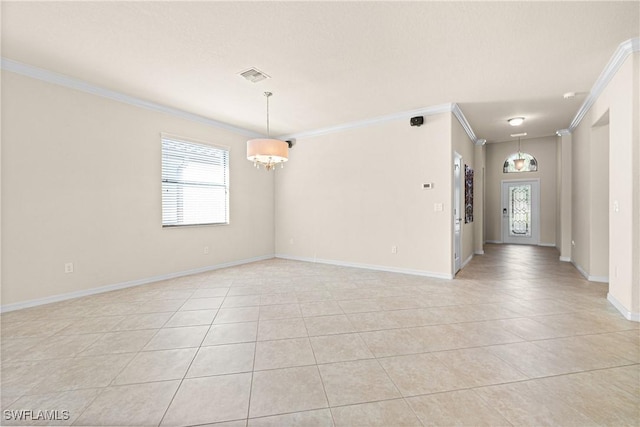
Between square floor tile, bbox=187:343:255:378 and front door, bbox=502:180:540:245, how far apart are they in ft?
30.4

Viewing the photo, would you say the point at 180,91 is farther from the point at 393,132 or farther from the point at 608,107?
the point at 608,107

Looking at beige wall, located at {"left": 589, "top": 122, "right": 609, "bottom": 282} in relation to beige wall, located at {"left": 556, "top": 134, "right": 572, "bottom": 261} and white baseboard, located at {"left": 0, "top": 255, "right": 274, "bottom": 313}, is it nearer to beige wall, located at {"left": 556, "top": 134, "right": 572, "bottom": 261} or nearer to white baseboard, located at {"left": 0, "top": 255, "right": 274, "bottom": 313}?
beige wall, located at {"left": 556, "top": 134, "right": 572, "bottom": 261}

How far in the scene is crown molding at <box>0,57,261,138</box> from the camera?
320 cm

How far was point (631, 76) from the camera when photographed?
2.86m

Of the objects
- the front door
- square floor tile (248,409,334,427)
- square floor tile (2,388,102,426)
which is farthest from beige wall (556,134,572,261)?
square floor tile (2,388,102,426)

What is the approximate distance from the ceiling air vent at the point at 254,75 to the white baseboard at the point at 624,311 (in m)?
4.64

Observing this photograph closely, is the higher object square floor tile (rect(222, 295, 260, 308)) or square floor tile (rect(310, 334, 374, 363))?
square floor tile (rect(222, 295, 260, 308))

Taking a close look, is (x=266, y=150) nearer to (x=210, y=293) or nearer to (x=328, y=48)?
(x=328, y=48)

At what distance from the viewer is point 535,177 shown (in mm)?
8430

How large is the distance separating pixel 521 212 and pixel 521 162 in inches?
62.7

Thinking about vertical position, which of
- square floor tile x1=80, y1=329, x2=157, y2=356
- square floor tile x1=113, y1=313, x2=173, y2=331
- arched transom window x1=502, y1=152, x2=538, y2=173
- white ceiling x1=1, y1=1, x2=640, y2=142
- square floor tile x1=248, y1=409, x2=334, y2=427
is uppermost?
white ceiling x1=1, y1=1, x2=640, y2=142

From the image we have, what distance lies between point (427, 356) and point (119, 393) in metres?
2.12

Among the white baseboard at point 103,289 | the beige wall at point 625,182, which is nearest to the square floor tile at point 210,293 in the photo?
the white baseboard at point 103,289

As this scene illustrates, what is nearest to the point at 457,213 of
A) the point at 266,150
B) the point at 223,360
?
the point at 266,150
